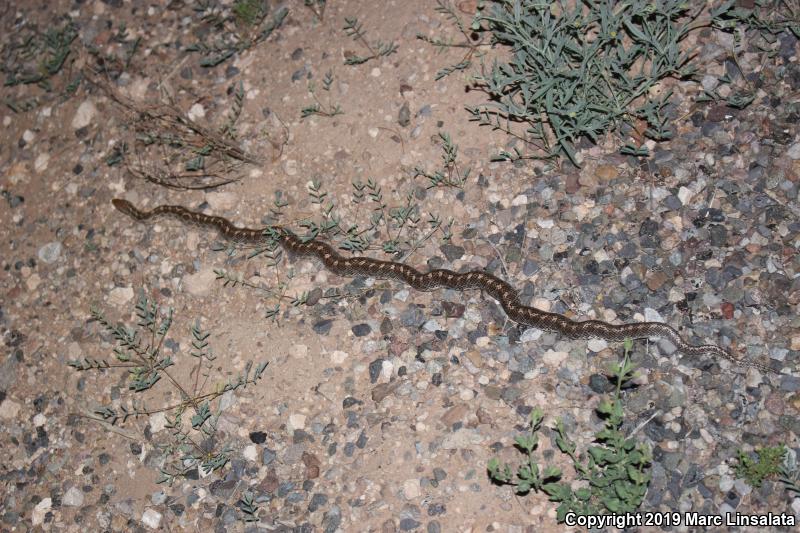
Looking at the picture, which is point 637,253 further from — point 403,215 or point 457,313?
point 403,215

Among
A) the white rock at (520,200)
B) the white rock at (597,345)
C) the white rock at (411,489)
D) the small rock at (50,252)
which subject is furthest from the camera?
the small rock at (50,252)

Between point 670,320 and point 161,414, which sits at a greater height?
point 670,320

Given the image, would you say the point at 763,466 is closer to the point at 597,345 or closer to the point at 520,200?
the point at 597,345

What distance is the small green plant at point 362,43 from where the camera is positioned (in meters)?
10.2

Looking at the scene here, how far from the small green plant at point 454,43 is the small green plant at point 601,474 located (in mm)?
5224

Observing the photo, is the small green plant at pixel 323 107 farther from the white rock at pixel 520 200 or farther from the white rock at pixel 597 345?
the white rock at pixel 597 345

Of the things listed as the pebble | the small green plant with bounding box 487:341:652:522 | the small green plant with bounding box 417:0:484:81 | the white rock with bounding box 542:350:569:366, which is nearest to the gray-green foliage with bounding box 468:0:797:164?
the small green plant with bounding box 417:0:484:81

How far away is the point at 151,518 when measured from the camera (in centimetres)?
771

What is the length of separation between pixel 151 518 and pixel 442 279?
448cm

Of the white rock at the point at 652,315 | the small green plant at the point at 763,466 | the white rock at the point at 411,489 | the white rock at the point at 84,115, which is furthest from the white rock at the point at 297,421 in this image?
the white rock at the point at 84,115

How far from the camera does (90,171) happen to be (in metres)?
11.4

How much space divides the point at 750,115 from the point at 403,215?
4.53 metres

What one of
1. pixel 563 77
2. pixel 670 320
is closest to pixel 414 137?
pixel 563 77

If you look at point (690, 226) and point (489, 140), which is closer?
point (690, 226)
